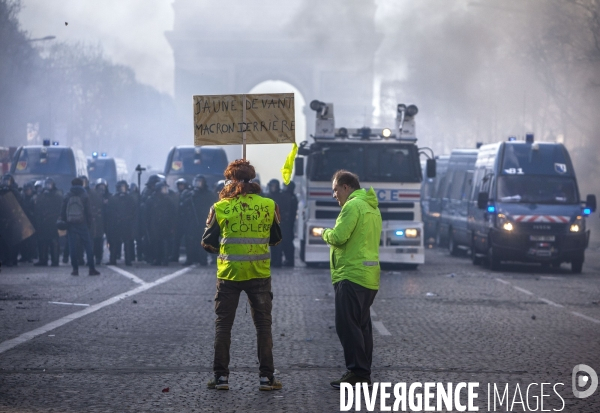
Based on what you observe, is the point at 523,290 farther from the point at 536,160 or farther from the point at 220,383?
the point at 220,383

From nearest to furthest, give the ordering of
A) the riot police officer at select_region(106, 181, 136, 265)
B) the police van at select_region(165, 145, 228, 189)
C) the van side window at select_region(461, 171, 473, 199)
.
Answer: the riot police officer at select_region(106, 181, 136, 265)
the van side window at select_region(461, 171, 473, 199)
the police van at select_region(165, 145, 228, 189)

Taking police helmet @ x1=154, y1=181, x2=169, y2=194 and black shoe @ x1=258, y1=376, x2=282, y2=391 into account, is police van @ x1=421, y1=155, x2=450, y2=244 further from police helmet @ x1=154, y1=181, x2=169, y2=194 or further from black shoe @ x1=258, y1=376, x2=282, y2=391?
black shoe @ x1=258, y1=376, x2=282, y2=391

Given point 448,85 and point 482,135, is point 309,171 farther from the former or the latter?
point 482,135

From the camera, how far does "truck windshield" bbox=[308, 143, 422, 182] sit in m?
21.1

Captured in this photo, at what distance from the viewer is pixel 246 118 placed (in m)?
9.17

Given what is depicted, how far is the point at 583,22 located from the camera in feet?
124

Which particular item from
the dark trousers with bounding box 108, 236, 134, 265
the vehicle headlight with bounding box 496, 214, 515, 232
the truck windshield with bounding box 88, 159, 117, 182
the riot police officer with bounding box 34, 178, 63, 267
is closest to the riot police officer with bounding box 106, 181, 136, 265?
the dark trousers with bounding box 108, 236, 134, 265

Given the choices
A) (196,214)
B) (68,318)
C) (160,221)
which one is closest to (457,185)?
(196,214)

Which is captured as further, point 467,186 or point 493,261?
point 467,186

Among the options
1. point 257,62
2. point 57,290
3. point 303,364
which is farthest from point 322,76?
point 303,364

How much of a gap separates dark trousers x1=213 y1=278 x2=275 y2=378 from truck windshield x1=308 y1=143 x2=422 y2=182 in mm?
13174

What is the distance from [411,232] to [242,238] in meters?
13.3

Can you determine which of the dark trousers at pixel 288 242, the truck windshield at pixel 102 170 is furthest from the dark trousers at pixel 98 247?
the truck windshield at pixel 102 170

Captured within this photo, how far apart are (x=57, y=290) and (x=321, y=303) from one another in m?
3.90
